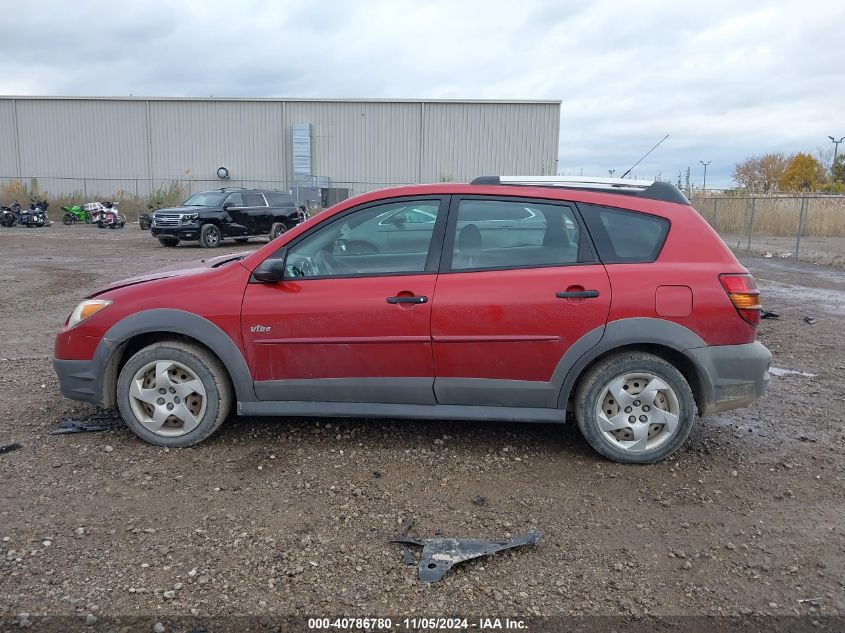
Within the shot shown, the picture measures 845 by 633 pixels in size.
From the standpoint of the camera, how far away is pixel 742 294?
399 cm

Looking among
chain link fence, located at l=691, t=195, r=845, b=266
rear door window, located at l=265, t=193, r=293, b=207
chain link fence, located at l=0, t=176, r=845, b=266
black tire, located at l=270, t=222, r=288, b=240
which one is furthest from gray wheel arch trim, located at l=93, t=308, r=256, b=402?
chain link fence, located at l=691, t=195, r=845, b=266

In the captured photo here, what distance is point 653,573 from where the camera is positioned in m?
3.03

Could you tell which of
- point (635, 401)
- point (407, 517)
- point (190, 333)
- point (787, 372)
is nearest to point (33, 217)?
point (190, 333)

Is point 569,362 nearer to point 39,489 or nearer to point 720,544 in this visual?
point 720,544

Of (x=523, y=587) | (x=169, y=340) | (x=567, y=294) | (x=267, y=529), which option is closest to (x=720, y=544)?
(x=523, y=587)

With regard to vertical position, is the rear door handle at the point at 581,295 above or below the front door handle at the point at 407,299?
above

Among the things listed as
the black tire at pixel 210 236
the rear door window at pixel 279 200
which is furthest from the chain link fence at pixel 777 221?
the black tire at pixel 210 236

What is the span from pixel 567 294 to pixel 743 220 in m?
24.2

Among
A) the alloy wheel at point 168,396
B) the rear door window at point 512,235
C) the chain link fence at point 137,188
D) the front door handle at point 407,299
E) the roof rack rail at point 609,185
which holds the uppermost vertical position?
the chain link fence at point 137,188

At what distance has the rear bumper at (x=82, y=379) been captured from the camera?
435 cm

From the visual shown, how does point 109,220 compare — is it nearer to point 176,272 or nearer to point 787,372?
point 176,272

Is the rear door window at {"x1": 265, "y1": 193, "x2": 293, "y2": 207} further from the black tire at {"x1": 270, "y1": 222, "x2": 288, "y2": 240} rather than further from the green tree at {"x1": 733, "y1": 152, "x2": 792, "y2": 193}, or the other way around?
the green tree at {"x1": 733, "y1": 152, "x2": 792, "y2": 193}

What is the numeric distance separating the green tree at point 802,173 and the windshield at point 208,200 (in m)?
46.4

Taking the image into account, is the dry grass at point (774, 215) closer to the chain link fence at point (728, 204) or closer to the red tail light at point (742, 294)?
the chain link fence at point (728, 204)
